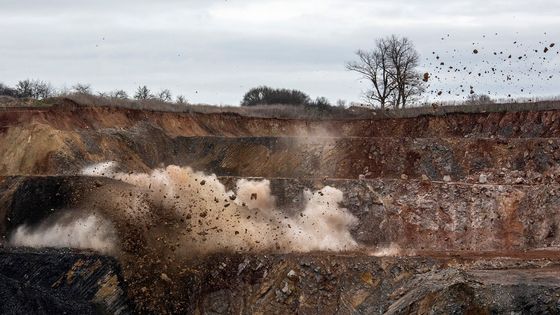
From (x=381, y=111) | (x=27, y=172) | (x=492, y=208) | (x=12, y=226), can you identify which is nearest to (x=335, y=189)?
(x=492, y=208)

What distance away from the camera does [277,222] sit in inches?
1681

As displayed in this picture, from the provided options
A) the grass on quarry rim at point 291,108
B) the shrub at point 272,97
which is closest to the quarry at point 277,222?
the grass on quarry rim at point 291,108

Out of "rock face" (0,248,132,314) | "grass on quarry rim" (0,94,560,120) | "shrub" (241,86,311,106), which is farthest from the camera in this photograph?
"shrub" (241,86,311,106)

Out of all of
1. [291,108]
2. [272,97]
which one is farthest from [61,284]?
[272,97]

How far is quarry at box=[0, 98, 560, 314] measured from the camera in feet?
112

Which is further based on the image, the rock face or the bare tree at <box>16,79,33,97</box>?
the bare tree at <box>16,79,33,97</box>

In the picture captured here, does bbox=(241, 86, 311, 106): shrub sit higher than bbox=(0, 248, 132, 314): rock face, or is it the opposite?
bbox=(241, 86, 311, 106): shrub

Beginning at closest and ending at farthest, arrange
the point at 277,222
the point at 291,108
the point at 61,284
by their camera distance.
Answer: the point at 61,284, the point at 277,222, the point at 291,108

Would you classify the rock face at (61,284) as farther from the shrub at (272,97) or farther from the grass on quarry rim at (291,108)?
the shrub at (272,97)

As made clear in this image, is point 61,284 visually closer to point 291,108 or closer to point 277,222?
point 277,222

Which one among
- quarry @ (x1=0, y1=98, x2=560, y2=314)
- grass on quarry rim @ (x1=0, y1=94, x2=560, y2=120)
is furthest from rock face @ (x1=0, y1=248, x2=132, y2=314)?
grass on quarry rim @ (x1=0, y1=94, x2=560, y2=120)

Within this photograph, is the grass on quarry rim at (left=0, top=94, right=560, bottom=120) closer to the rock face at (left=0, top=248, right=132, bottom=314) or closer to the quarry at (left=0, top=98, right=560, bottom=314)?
the quarry at (left=0, top=98, right=560, bottom=314)

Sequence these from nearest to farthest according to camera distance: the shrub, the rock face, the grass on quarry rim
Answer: the rock face < the grass on quarry rim < the shrub

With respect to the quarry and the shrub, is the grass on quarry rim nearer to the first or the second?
the quarry
